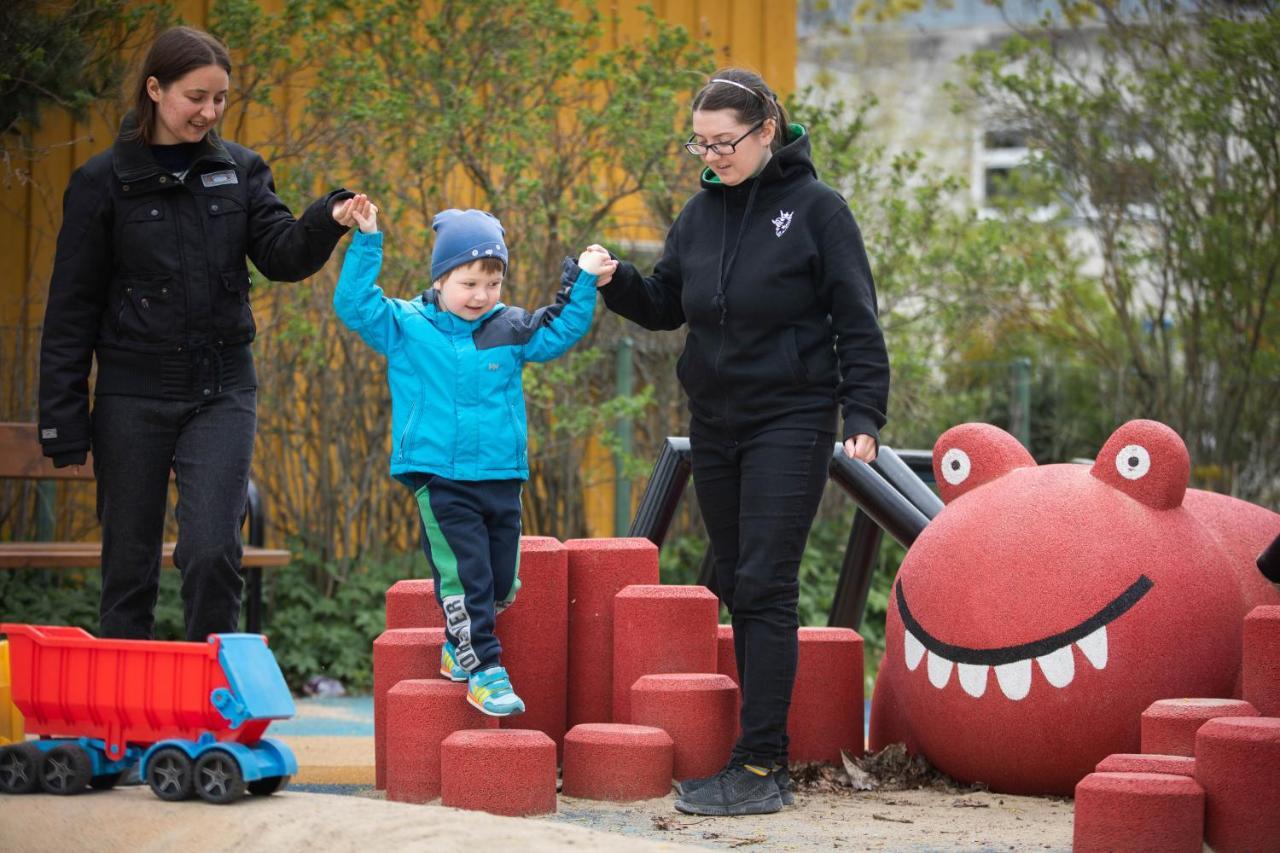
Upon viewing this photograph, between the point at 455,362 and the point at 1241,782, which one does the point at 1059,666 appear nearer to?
the point at 1241,782

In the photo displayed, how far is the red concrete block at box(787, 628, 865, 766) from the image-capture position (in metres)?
5.32

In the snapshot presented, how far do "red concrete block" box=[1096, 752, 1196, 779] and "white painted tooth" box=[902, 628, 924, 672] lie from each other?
98 centimetres

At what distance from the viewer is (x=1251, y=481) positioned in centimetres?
1121

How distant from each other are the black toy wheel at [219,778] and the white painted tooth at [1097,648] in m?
2.29

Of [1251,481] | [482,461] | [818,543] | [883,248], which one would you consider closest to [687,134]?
[883,248]

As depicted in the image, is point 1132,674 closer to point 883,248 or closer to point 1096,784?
point 1096,784

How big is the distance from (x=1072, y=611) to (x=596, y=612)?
143 cm

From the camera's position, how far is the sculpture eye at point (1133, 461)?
16.3ft

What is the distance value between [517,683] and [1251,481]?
745cm

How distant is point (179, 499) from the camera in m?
4.62

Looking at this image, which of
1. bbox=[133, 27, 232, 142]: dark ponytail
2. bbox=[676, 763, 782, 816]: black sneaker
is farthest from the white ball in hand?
bbox=[676, 763, 782, 816]: black sneaker

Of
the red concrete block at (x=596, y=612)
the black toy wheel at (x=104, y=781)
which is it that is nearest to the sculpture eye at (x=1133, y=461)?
the red concrete block at (x=596, y=612)

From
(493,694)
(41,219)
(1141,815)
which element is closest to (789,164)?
(493,694)

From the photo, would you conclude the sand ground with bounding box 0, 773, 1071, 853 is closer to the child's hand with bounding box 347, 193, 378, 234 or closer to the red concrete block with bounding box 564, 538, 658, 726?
the red concrete block with bounding box 564, 538, 658, 726
